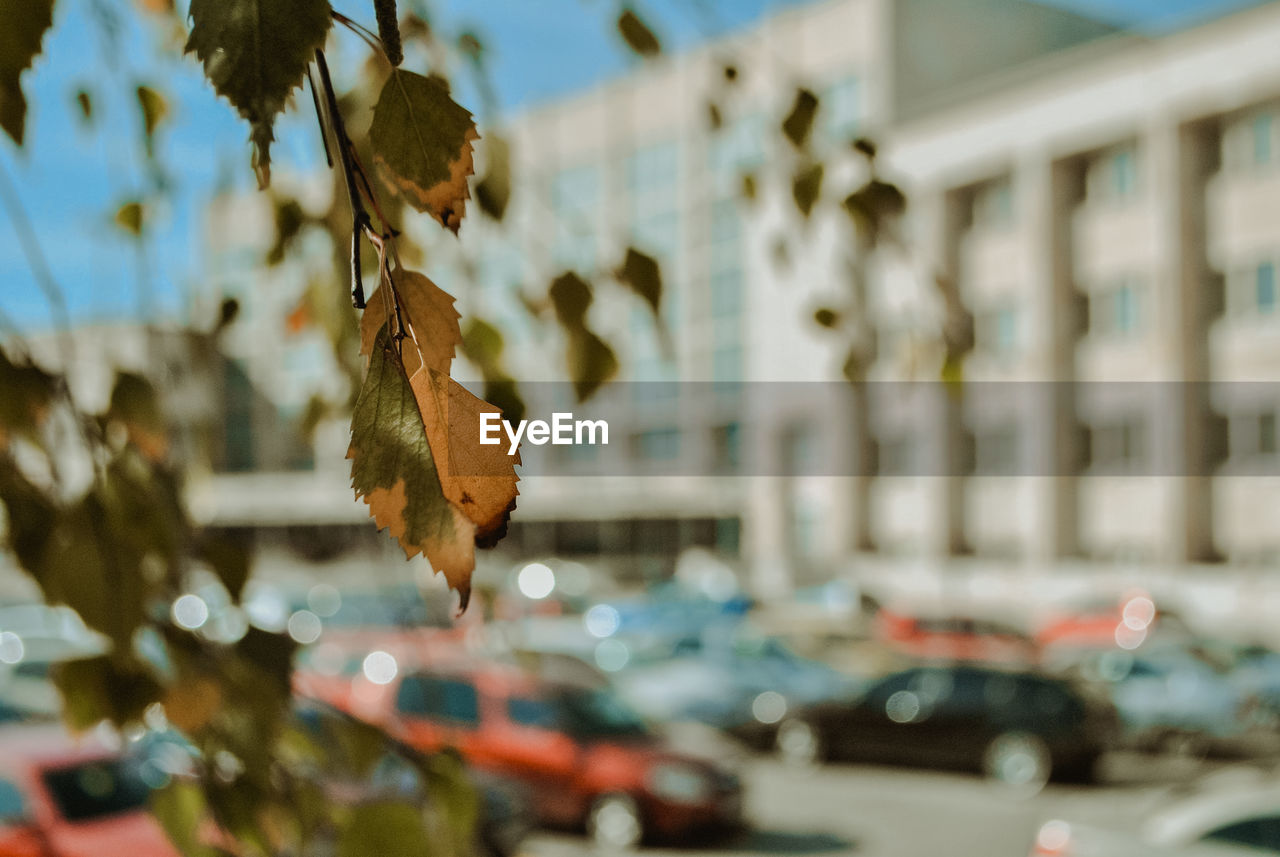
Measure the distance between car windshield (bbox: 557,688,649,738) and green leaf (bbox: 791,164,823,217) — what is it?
10034 mm

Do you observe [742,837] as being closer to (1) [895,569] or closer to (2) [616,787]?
(2) [616,787]

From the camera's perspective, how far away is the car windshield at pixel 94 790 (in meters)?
7.86

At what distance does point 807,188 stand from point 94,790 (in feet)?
26.1

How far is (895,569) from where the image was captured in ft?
109

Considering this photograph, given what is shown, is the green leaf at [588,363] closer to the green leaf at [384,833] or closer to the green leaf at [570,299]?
the green leaf at [570,299]

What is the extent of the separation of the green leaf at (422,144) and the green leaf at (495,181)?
88 cm

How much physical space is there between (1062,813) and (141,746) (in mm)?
9188

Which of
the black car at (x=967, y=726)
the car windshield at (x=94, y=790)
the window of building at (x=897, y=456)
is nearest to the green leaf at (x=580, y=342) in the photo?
the car windshield at (x=94, y=790)

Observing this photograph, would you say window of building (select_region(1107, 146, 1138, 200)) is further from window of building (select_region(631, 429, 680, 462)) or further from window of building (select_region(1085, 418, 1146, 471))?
window of building (select_region(631, 429, 680, 462))

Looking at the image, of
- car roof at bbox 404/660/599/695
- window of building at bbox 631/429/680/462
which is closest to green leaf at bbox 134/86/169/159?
car roof at bbox 404/660/599/695

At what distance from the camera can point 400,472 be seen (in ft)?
2.02

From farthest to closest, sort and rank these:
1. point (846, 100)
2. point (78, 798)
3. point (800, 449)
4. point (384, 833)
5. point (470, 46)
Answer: point (846, 100)
point (800, 449)
point (78, 798)
point (470, 46)
point (384, 833)

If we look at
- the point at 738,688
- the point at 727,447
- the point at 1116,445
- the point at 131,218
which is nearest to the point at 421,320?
the point at 131,218

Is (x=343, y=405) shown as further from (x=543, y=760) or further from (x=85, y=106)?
(x=543, y=760)
